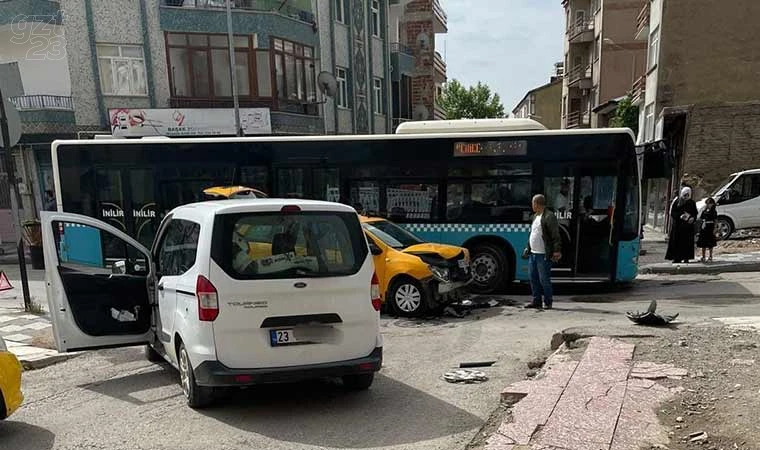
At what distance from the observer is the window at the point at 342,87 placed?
25464 mm

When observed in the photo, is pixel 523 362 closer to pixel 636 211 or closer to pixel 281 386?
pixel 281 386

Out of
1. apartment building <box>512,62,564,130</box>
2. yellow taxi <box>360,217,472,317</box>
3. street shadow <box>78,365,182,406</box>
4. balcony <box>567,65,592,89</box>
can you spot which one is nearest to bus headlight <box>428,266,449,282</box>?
yellow taxi <box>360,217,472,317</box>

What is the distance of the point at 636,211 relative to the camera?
31.6ft

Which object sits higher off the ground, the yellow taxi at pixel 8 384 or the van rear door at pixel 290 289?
the van rear door at pixel 290 289

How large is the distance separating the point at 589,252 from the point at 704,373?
5504 millimetres

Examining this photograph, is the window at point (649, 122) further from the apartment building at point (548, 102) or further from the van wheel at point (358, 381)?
the apartment building at point (548, 102)

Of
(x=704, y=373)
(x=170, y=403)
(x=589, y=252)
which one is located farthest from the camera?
(x=589, y=252)

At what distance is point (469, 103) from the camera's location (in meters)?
58.5

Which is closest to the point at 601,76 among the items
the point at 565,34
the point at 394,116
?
the point at 565,34

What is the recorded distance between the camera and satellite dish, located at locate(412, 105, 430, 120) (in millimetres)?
33781

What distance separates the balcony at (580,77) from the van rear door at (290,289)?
45.0 metres

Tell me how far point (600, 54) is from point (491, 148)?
117 feet

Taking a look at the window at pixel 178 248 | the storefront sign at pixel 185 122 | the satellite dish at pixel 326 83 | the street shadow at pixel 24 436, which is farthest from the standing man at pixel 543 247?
the satellite dish at pixel 326 83

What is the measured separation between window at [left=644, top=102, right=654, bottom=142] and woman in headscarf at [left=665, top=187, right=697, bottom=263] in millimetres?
11757
